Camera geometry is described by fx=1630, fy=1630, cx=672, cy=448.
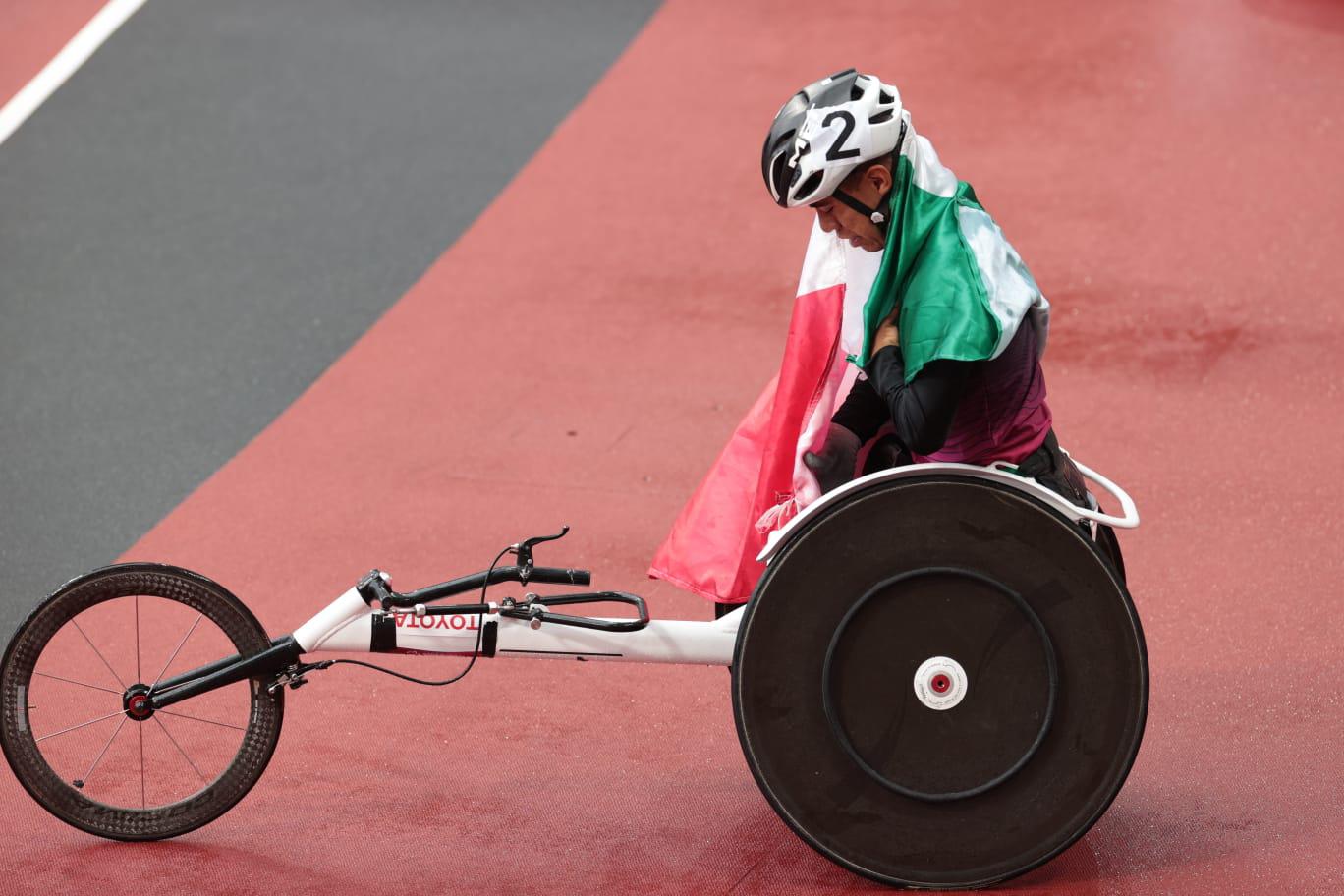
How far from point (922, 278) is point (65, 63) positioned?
7.05 m

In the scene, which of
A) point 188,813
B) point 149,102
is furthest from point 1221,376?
point 149,102

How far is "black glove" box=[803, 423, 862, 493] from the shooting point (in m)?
3.60

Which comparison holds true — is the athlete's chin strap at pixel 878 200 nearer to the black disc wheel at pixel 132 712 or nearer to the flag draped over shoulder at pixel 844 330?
the flag draped over shoulder at pixel 844 330

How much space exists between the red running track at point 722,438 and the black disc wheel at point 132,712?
0.42 ft

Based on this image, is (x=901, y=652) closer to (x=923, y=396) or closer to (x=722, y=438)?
(x=923, y=396)

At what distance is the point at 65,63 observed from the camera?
8977 millimetres

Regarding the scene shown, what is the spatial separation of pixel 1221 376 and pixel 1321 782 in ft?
8.69

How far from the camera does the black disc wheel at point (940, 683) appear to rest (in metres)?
3.39

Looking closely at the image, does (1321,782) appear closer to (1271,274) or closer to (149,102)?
(1271,274)

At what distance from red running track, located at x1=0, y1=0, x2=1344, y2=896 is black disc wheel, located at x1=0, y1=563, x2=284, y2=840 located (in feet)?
0.42

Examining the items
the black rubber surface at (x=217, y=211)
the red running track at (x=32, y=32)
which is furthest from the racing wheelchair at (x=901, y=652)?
the red running track at (x=32, y=32)

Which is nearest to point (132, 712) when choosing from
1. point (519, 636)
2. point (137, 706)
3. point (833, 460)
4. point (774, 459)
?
point (137, 706)

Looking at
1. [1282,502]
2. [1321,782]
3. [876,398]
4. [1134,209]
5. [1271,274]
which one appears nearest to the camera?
[876,398]

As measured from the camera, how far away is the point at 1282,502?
5.53 metres
